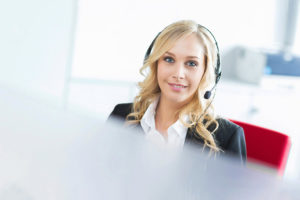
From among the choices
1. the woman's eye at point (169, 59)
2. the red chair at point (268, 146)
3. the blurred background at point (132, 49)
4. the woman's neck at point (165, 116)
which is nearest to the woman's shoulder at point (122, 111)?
the woman's neck at point (165, 116)

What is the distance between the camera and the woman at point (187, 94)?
1154 millimetres

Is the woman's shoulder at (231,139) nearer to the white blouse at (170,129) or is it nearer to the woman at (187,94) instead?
the woman at (187,94)

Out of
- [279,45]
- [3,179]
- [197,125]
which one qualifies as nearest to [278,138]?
[197,125]

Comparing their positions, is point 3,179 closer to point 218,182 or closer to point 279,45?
point 218,182

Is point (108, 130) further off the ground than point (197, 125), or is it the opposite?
point (108, 130)

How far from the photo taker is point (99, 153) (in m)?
0.35

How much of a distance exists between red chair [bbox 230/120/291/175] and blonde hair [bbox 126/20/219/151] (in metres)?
0.17

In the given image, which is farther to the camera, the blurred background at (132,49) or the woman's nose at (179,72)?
the blurred background at (132,49)

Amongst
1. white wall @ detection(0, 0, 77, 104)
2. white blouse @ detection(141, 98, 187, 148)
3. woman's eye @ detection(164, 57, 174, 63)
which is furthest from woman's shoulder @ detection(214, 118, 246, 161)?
white wall @ detection(0, 0, 77, 104)

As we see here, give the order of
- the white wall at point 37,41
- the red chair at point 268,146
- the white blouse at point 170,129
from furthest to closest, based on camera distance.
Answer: the white wall at point 37,41 → the red chair at point 268,146 → the white blouse at point 170,129

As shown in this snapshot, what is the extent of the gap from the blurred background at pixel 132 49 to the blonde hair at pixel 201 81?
0.90 metres

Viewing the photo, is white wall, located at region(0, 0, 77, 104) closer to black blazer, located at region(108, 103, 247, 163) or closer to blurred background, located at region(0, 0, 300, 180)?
blurred background, located at region(0, 0, 300, 180)

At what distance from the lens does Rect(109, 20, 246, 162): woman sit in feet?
3.79

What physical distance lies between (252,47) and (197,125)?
2336mm
